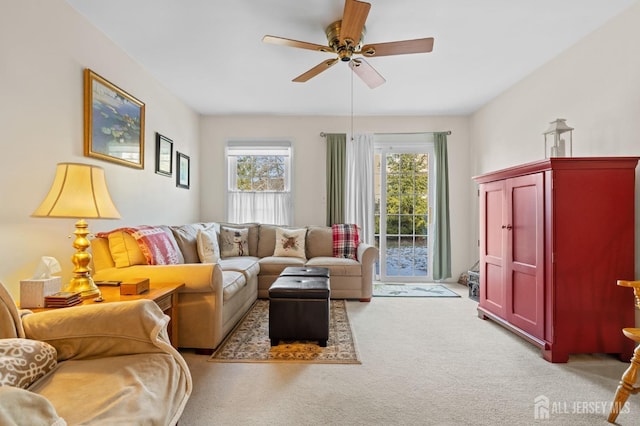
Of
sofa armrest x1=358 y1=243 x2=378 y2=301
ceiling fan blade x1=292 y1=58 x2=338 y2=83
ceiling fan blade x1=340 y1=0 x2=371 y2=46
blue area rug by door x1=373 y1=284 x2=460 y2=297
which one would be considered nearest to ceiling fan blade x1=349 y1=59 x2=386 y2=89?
ceiling fan blade x1=292 y1=58 x2=338 y2=83

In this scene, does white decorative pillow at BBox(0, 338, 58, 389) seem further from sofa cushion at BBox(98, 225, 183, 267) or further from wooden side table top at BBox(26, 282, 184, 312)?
sofa cushion at BBox(98, 225, 183, 267)

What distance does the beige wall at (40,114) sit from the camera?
1878 mm

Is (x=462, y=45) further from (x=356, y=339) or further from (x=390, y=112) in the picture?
(x=356, y=339)

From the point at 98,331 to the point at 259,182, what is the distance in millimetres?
3801

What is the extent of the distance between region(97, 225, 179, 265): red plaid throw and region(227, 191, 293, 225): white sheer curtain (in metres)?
1.99

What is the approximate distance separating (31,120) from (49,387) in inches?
69.0

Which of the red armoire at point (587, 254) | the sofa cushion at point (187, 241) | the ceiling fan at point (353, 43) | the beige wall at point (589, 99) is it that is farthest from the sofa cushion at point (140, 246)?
the beige wall at point (589, 99)

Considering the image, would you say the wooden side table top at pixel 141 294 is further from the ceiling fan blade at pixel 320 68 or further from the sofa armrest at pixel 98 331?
the ceiling fan blade at pixel 320 68

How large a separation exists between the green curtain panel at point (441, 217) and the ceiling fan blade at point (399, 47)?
9.29ft

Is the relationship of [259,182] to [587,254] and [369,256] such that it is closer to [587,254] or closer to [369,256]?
[369,256]

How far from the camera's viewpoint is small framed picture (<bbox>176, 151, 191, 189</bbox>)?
417 cm

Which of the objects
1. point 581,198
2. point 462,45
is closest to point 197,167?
point 462,45

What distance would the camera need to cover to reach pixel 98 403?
3.27ft

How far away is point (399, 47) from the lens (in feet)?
7.48
